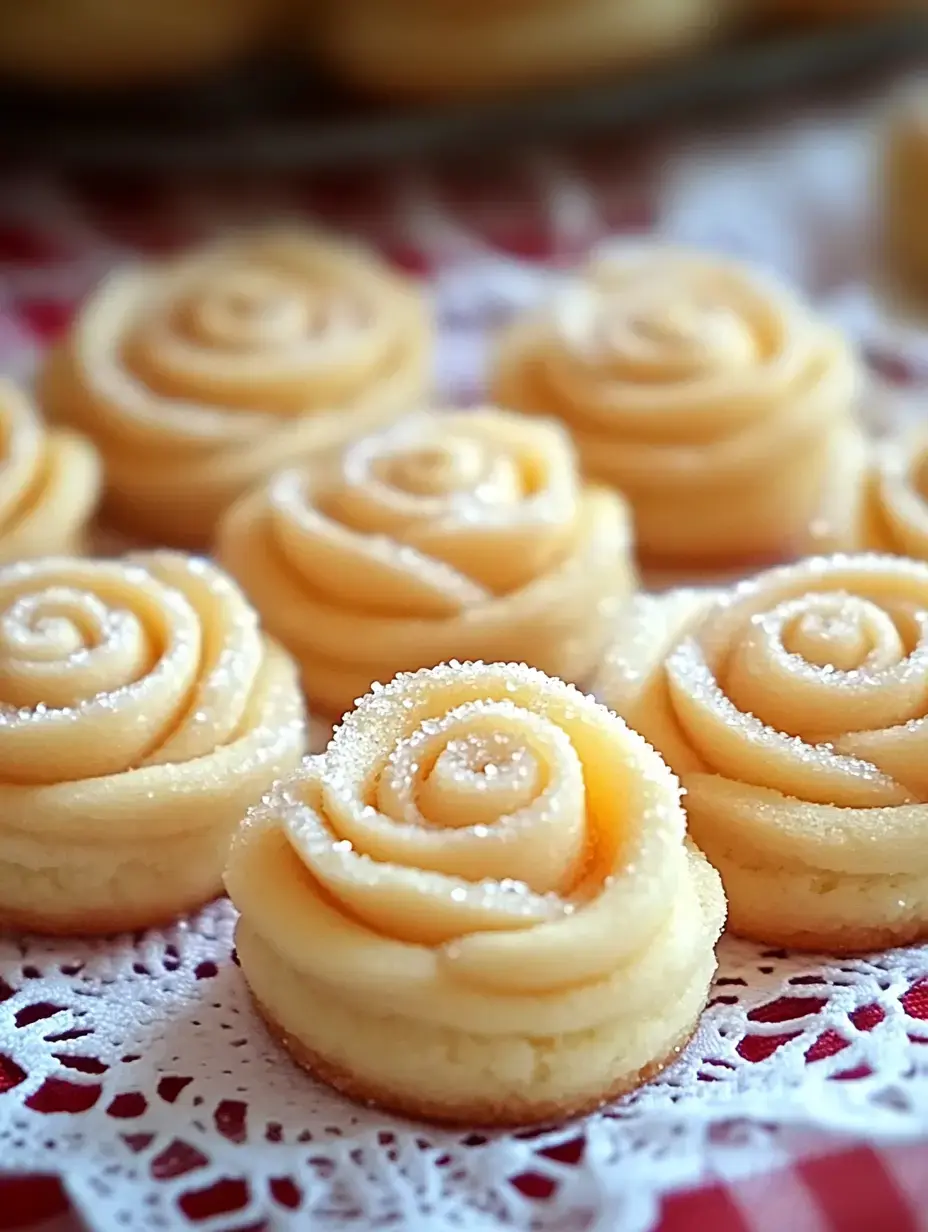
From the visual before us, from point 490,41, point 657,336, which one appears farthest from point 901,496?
point 490,41

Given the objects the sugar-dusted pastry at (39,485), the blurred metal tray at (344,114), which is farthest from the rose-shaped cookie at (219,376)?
the blurred metal tray at (344,114)

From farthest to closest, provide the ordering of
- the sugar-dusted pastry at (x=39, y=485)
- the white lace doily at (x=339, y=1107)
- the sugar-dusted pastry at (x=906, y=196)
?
the sugar-dusted pastry at (x=906, y=196), the sugar-dusted pastry at (x=39, y=485), the white lace doily at (x=339, y=1107)

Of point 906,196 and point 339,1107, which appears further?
point 906,196

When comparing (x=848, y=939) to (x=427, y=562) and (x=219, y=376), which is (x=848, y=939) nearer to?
(x=427, y=562)

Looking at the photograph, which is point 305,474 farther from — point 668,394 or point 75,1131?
point 75,1131

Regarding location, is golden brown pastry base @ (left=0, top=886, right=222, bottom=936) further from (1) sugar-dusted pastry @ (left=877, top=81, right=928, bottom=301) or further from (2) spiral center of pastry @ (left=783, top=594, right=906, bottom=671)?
(1) sugar-dusted pastry @ (left=877, top=81, right=928, bottom=301)

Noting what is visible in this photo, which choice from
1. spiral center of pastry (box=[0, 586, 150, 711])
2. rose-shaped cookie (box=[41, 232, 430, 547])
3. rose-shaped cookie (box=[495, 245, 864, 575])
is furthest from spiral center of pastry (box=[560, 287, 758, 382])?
spiral center of pastry (box=[0, 586, 150, 711])

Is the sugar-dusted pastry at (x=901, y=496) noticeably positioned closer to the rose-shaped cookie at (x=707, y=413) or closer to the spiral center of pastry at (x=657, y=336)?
the rose-shaped cookie at (x=707, y=413)
